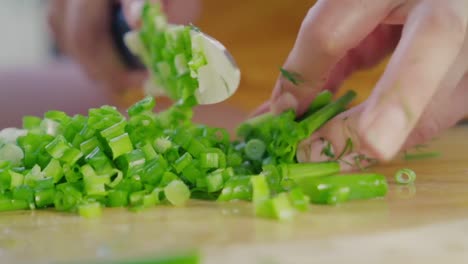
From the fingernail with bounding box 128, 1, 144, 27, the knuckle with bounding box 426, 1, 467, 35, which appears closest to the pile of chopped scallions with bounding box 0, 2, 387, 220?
the knuckle with bounding box 426, 1, 467, 35

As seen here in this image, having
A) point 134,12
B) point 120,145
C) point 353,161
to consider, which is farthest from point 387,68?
point 134,12

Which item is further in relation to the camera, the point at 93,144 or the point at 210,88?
the point at 210,88

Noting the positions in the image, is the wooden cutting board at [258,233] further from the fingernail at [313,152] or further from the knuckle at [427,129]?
the knuckle at [427,129]

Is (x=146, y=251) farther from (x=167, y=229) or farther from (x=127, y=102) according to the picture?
(x=127, y=102)

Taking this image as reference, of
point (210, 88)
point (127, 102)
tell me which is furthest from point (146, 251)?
point (127, 102)

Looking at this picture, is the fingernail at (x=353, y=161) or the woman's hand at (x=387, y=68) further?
the fingernail at (x=353, y=161)

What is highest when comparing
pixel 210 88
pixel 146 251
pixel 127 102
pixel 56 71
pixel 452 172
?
pixel 56 71

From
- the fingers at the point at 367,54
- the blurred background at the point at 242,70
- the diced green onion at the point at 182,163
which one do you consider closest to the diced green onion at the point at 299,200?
the diced green onion at the point at 182,163
